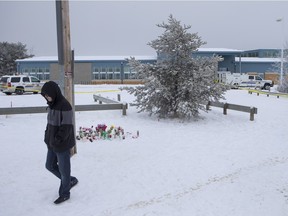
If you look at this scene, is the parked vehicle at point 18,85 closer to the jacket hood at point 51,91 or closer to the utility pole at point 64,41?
the utility pole at point 64,41

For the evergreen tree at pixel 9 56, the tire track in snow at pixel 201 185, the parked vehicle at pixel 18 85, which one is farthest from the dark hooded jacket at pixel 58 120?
the evergreen tree at pixel 9 56

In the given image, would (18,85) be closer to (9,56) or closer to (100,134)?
(100,134)

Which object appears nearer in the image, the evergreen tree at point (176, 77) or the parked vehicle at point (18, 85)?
the evergreen tree at point (176, 77)

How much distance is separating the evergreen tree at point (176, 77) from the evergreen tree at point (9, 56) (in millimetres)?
59724

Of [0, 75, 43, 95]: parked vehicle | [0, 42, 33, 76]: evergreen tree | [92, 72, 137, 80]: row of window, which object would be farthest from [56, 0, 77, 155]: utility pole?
[0, 42, 33, 76]: evergreen tree

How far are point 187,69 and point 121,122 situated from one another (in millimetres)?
3661

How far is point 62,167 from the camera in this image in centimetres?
515

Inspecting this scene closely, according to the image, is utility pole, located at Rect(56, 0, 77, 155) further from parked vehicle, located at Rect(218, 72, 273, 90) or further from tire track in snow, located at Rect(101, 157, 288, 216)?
parked vehicle, located at Rect(218, 72, 273, 90)

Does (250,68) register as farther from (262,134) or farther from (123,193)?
(123,193)

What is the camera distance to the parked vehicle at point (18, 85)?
2897cm

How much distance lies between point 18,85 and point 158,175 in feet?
84.8

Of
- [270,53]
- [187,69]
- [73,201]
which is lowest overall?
[73,201]

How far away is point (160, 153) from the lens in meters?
8.23

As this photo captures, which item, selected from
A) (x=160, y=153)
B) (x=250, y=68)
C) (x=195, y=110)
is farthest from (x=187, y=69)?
(x=250, y=68)
